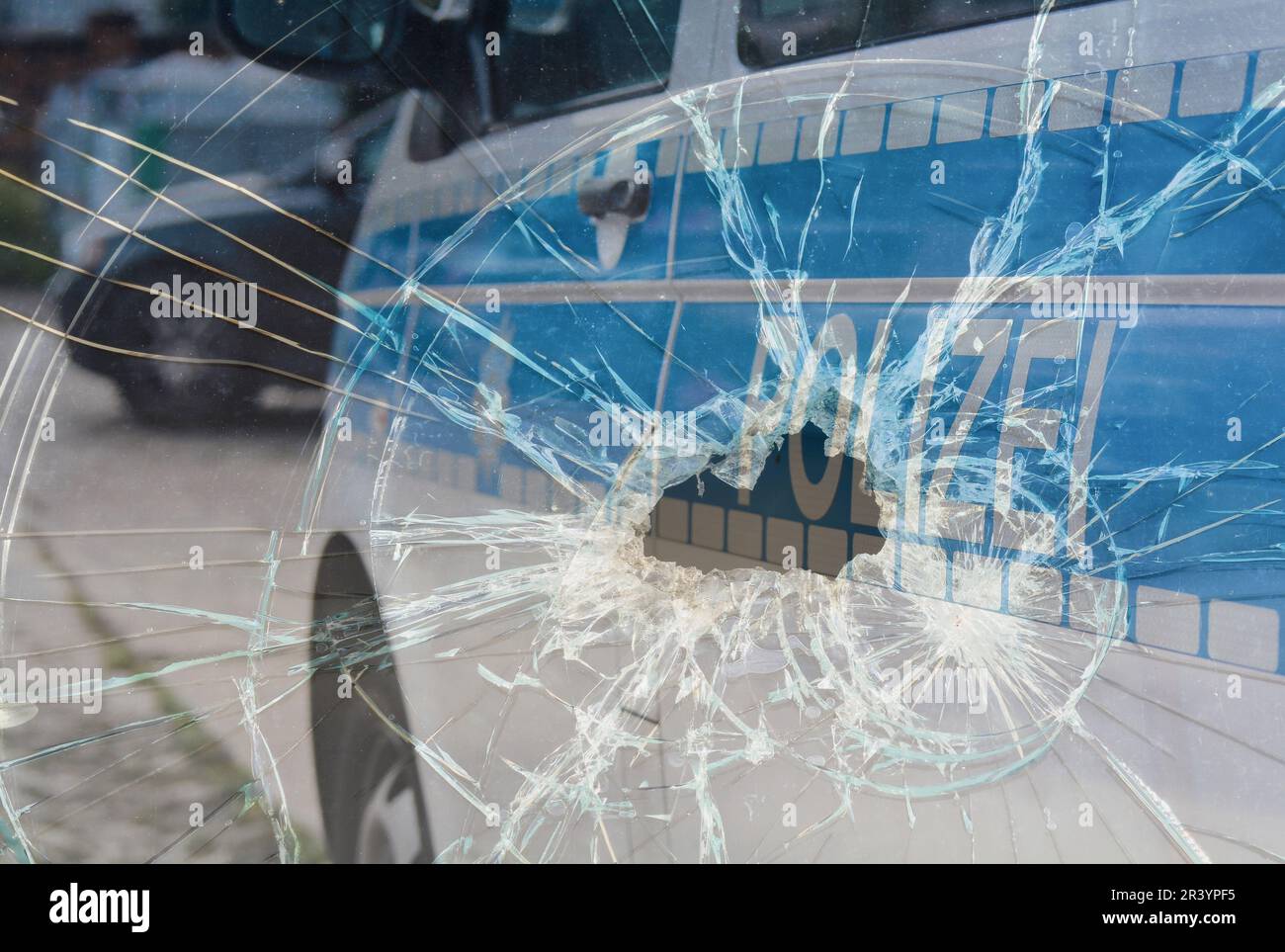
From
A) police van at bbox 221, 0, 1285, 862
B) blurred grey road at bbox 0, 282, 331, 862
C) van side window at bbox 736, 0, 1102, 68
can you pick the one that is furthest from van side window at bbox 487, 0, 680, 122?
blurred grey road at bbox 0, 282, 331, 862

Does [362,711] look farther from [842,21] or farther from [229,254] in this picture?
[842,21]

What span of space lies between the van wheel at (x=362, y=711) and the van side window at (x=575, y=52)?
0.79m

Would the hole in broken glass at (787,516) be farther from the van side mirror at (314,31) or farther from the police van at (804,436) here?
the van side mirror at (314,31)

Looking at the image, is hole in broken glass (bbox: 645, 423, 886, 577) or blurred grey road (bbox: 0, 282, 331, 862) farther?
blurred grey road (bbox: 0, 282, 331, 862)

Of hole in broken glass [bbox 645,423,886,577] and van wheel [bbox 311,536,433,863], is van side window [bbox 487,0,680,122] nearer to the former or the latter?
hole in broken glass [bbox 645,423,886,577]

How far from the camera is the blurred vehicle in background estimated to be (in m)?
1.25

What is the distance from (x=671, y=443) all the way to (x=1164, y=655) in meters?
0.76

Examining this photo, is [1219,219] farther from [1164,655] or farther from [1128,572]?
[1164,655]

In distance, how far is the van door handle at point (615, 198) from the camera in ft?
3.89

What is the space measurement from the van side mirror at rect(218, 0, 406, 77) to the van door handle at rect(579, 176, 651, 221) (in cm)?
42
